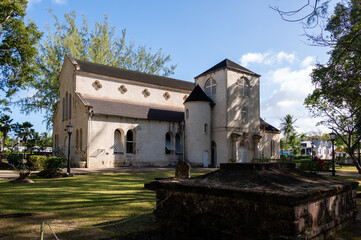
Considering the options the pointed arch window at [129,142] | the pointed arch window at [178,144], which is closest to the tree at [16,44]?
the pointed arch window at [129,142]

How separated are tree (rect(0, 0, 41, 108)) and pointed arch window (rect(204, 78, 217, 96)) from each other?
757 inches

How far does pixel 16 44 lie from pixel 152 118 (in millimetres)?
14885

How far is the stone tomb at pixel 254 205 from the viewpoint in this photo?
4.90m

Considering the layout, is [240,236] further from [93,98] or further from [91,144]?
[93,98]

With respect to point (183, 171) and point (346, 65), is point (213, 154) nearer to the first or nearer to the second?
point (346, 65)

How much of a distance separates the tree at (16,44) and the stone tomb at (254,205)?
25260 millimetres

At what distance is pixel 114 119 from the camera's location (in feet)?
92.5

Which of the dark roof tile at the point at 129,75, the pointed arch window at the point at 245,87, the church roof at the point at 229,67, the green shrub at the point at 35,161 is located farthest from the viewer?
the pointed arch window at the point at 245,87

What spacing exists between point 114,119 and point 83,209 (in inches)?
808

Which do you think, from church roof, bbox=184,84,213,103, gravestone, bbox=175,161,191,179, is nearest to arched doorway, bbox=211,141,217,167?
church roof, bbox=184,84,213,103

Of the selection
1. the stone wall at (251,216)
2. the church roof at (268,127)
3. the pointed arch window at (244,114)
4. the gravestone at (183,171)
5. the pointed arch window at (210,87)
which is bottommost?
the stone wall at (251,216)

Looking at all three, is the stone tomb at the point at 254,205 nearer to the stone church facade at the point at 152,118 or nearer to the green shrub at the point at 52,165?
the green shrub at the point at 52,165

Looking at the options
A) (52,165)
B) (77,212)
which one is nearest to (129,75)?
(52,165)

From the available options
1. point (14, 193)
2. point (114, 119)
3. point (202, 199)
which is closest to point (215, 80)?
point (114, 119)
